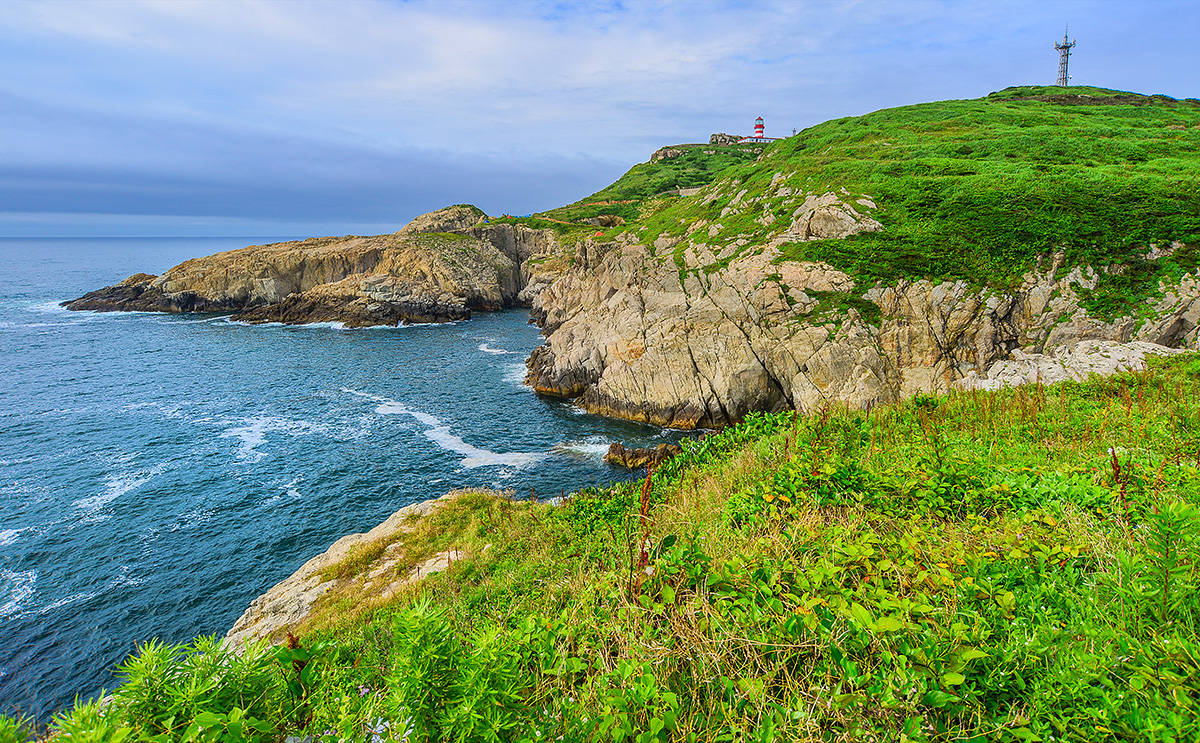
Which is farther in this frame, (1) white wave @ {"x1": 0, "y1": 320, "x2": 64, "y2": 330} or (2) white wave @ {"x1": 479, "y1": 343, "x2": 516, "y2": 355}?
(1) white wave @ {"x1": 0, "y1": 320, "x2": 64, "y2": 330}

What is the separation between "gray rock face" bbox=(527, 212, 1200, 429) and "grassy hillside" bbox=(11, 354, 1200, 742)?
17.5 m

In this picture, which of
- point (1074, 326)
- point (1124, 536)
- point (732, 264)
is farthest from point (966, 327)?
point (1124, 536)

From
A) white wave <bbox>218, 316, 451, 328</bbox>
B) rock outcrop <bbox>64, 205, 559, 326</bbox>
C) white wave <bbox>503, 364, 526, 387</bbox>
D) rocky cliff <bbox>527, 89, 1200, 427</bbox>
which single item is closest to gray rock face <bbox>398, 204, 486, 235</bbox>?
rock outcrop <bbox>64, 205, 559, 326</bbox>

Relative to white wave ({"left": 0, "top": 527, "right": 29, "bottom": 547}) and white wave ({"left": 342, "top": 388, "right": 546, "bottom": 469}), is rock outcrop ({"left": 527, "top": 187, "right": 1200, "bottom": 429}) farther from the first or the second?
white wave ({"left": 0, "top": 527, "right": 29, "bottom": 547})

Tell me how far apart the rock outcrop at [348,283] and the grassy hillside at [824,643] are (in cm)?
7312

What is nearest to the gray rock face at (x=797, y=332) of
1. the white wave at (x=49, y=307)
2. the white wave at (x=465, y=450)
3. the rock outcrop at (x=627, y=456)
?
the rock outcrop at (x=627, y=456)

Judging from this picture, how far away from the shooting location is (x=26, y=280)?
130625mm

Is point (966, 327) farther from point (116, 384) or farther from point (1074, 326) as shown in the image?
point (116, 384)

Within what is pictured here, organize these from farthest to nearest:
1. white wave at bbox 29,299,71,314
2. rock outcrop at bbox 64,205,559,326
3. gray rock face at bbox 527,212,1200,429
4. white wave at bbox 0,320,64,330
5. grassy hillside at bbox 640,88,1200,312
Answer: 1. white wave at bbox 29,299,71,314
2. rock outcrop at bbox 64,205,559,326
3. white wave at bbox 0,320,64,330
4. grassy hillside at bbox 640,88,1200,312
5. gray rock face at bbox 527,212,1200,429

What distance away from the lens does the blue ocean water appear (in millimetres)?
17531

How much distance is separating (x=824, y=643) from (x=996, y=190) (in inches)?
1491

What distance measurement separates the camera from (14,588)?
60.7 feet

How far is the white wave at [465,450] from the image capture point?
93.3ft

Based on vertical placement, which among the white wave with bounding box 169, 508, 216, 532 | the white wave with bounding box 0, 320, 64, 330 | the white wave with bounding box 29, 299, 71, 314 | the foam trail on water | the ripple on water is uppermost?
the white wave with bounding box 29, 299, 71, 314
